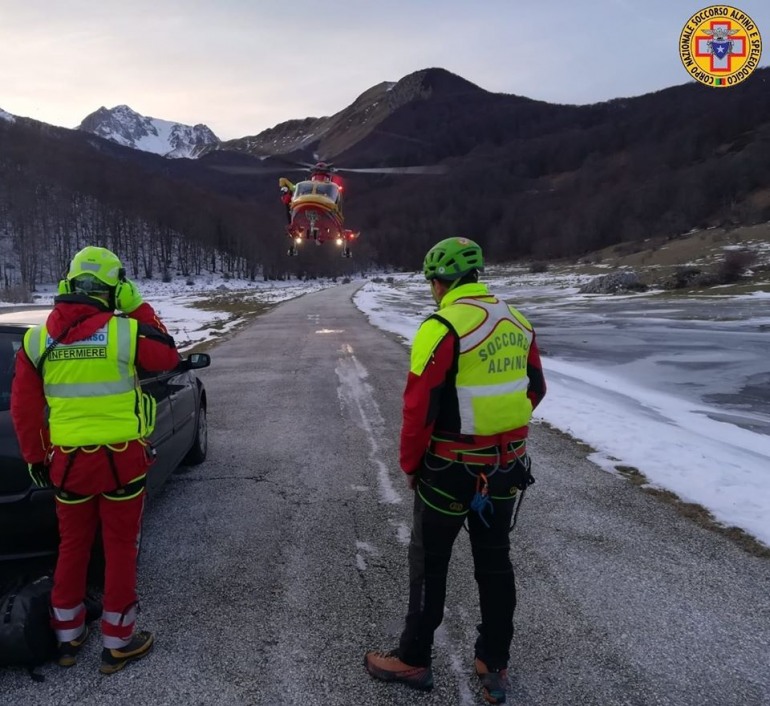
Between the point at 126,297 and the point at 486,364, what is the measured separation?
192 cm

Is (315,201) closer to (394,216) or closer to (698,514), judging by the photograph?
(698,514)

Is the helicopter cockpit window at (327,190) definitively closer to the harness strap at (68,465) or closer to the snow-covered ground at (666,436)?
the snow-covered ground at (666,436)

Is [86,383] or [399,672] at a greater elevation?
[86,383]

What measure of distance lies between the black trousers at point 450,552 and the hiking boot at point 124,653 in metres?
1.34

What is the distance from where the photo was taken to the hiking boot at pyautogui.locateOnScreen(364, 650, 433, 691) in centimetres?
264

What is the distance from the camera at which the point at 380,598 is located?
3402mm

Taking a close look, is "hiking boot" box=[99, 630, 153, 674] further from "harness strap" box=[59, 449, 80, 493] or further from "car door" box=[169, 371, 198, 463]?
"car door" box=[169, 371, 198, 463]

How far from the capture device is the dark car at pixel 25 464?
300 cm

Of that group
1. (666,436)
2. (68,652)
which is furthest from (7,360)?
(666,436)

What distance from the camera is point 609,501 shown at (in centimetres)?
500

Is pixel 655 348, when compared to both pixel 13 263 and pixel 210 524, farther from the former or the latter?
pixel 13 263

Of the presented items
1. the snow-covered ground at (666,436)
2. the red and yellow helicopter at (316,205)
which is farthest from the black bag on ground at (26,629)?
the red and yellow helicopter at (316,205)

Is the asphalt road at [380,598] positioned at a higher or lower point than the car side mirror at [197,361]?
lower

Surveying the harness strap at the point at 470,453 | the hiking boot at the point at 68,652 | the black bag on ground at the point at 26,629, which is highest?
the harness strap at the point at 470,453
